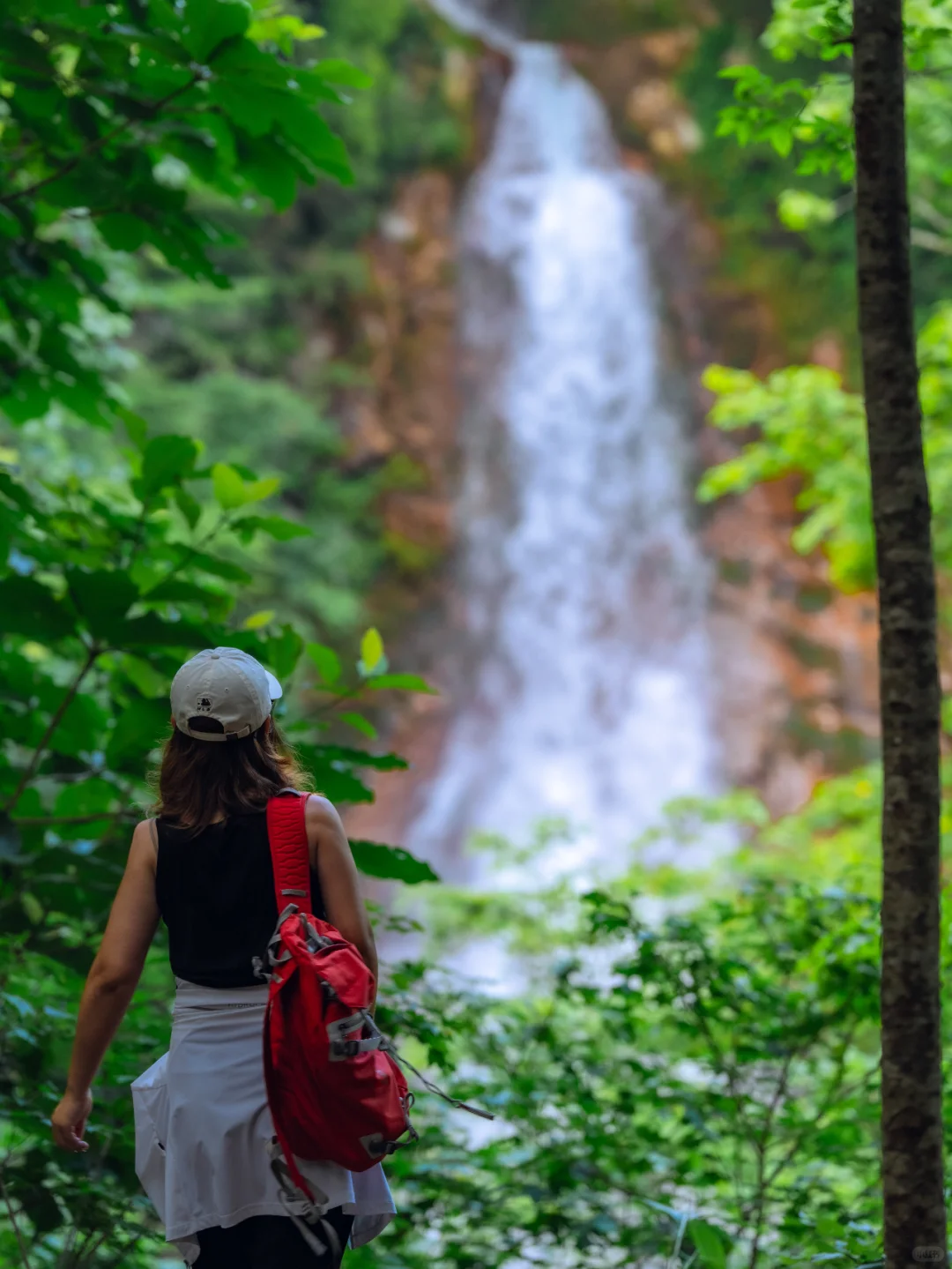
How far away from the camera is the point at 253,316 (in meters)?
13.1

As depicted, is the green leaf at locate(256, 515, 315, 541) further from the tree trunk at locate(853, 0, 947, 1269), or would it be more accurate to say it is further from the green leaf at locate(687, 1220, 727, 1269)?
the green leaf at locate(687, 1220, 727, 1269)

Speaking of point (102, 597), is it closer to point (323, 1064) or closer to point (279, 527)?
point (279, 527)

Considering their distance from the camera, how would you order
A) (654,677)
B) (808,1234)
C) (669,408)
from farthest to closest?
(669,408) → (654,677) → (808,1234)

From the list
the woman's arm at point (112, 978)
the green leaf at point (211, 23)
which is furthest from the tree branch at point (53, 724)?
the green leaf at point (211, 23)

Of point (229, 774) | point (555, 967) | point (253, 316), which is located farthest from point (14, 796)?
point (253, 316)

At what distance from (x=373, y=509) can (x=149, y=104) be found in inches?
444

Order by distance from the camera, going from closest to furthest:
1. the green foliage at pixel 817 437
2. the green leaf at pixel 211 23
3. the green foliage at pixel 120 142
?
1. the green leaf at pixel 211 23
2. the green foliage at pixel 120 142
3. the green foliage at pixel 817 437

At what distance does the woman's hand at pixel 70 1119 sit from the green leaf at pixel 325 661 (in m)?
0.84

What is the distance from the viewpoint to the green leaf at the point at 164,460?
1979 mm

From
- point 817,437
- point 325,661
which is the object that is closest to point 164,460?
point 325,661

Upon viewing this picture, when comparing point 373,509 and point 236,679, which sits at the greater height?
point 373,509

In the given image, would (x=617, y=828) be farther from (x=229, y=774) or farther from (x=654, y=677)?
(x=229, y=774)

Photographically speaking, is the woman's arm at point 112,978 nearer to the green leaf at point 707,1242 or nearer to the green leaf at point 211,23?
the green leaf at point 707,1242

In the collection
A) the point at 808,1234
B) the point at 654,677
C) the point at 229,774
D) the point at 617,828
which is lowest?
the point at 808,1234
